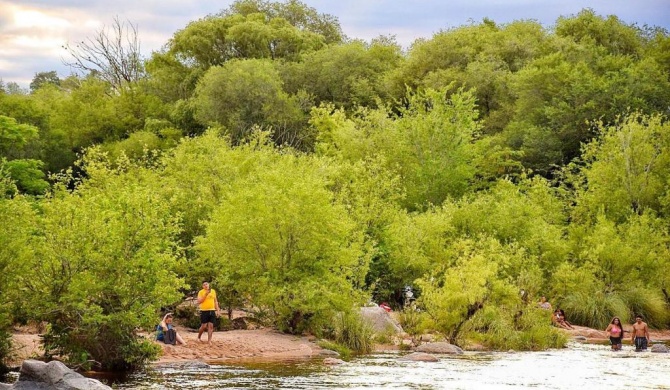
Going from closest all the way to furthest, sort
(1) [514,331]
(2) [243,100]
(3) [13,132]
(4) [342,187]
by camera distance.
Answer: (1) [514,331], (4) [342,187], (3) [13,132], (2) [243,100]

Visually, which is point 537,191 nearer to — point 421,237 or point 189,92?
point 421,237

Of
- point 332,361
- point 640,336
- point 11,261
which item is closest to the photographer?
point 11,261

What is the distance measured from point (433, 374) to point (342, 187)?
21498 millimetres

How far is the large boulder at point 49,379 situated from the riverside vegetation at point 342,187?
4.90m

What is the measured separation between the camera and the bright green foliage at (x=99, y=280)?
26.0 metres

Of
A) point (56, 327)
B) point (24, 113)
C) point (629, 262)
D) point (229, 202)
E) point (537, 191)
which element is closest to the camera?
point (56, 327)

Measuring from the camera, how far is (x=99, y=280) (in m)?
26.3

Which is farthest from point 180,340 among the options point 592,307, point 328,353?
point 592,307

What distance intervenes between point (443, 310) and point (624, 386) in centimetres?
1156

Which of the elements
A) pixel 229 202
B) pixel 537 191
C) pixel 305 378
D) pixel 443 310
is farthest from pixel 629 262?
pixel 305 378

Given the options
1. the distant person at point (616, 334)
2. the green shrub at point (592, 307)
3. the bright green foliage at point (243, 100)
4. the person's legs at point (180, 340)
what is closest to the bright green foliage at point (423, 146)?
the bright green foliage at point (243, 100)

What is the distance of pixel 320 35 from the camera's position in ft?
300

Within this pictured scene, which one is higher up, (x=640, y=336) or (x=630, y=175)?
(x=630, y=175)

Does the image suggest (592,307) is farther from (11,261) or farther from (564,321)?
(11,261)
